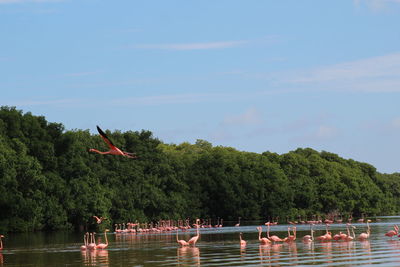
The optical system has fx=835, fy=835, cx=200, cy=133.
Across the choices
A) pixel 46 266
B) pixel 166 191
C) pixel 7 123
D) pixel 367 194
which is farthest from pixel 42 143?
pixel 367 194

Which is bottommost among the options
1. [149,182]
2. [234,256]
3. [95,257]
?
[234,256]

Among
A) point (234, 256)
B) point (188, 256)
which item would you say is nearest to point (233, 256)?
point (234, 256)

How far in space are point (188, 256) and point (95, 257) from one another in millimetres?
5564

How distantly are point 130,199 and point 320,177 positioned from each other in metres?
59.8

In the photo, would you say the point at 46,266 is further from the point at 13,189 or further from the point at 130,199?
the point at 130,199

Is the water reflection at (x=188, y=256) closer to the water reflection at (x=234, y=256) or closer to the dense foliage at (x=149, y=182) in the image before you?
the water reflection at (x=234, y=256)

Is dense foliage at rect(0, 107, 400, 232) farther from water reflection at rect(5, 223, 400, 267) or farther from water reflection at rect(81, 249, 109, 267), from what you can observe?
water reflection at rect(5, 223, 400, 267)

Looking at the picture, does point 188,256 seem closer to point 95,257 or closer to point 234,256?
point 234,256

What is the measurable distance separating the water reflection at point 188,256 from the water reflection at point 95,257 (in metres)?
3.70

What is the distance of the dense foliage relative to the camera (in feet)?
323

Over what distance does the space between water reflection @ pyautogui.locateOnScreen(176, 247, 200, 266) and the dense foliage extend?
156 ft

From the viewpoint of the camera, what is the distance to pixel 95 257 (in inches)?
1809

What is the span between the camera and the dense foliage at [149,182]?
98500mm

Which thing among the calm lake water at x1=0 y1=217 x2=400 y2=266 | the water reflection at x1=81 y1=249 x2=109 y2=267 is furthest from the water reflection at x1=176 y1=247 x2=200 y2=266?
the water reflection at x1=81 y1=249 x2=109 y2=267
